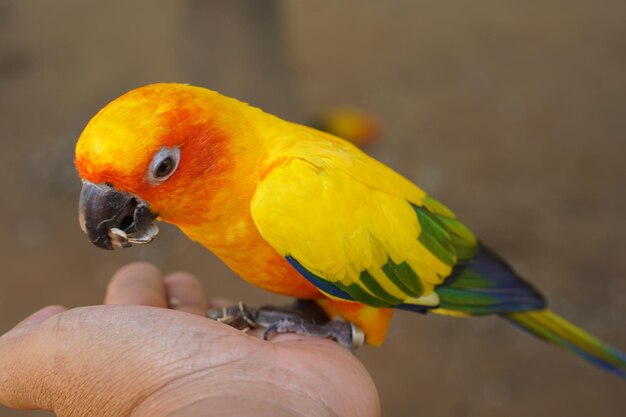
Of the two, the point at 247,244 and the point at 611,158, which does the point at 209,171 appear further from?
the point at 611,158

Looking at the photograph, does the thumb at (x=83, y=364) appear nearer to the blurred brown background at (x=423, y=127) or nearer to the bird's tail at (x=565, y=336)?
the bird's tail at (x=565, y=336)

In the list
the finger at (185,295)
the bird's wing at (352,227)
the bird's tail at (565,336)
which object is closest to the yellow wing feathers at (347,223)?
the bird's wing at (352,227)

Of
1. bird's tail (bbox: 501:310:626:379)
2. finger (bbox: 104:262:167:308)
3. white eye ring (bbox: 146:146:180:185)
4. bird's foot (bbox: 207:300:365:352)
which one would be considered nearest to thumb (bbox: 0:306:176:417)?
white eye ring (bbox: 146:146:180:185)

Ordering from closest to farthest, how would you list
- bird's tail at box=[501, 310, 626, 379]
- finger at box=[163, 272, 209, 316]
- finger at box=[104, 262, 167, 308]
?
1. finger at box=[104, 262, 167, 308]
2. finger at box=[163, 272, 209, 316]
3. bird's tail at box=[501, 310, 626, 379]

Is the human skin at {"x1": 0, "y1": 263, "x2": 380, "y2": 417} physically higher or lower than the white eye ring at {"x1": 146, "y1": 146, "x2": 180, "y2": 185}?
lower

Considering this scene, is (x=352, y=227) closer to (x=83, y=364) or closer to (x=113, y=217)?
(x=113, y=217)

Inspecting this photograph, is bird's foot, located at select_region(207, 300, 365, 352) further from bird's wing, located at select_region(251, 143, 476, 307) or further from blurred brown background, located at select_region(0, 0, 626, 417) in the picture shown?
blurred brown background, located at select_region(0, 0, 626, 417)
